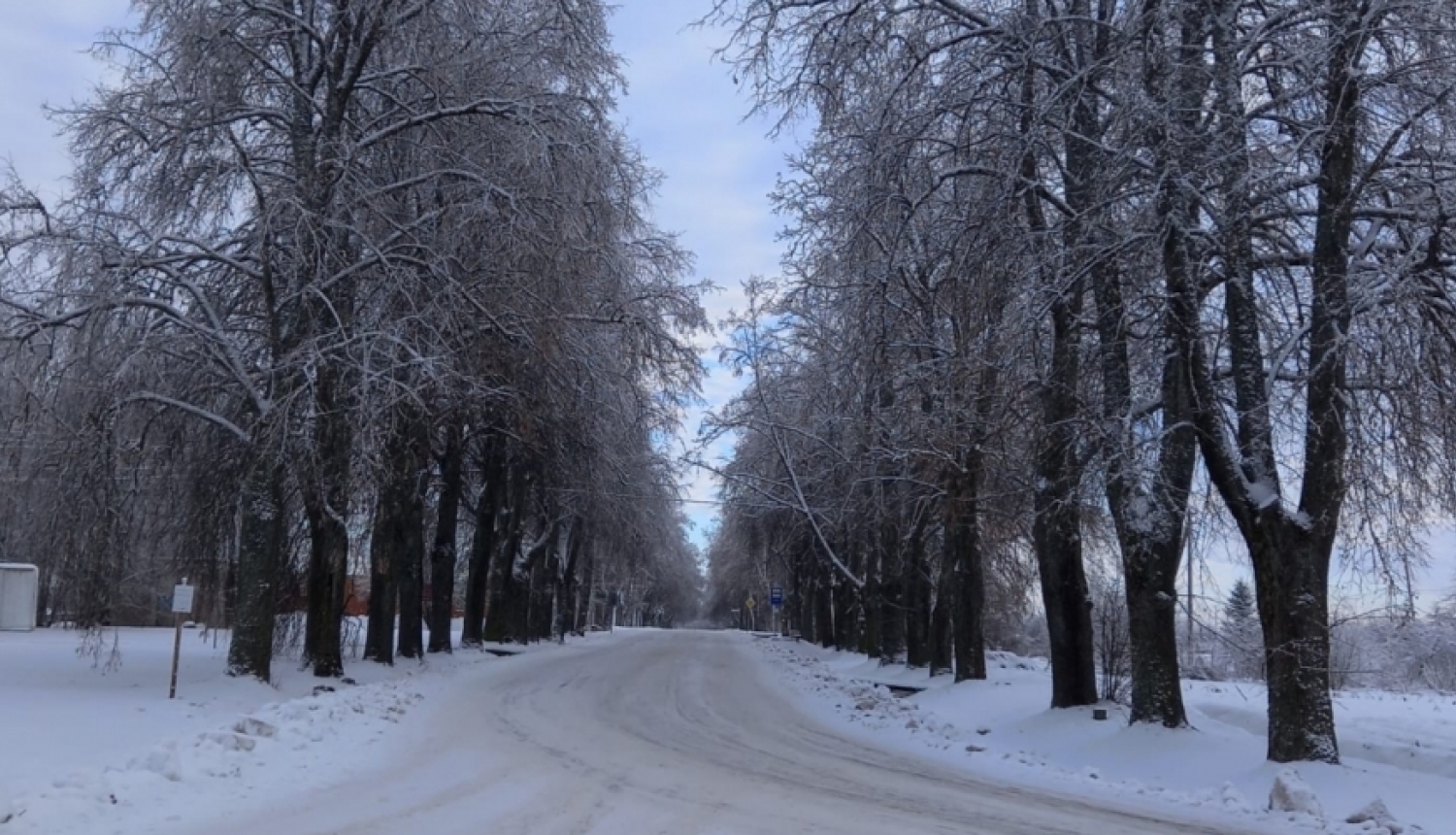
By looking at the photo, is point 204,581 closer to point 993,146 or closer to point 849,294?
point 849,294

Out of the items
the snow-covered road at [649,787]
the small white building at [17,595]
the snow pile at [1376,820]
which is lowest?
the snow-covered road at [649,787]

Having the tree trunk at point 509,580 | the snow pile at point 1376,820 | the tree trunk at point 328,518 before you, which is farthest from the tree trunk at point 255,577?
the tree trunk at point 509,580

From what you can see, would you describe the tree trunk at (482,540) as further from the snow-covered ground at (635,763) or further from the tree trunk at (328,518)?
the tree trunk at (328,518)

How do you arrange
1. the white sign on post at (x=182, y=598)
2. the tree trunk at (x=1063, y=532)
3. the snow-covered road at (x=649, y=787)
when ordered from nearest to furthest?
the snow-covered road at (x=649, y=787) < the white sign on post at (x=182, y=598) < the tree trunk at (x=1063, y=532)

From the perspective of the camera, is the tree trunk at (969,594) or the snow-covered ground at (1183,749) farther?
the tree trunk at (969,594)

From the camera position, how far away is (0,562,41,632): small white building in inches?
1405

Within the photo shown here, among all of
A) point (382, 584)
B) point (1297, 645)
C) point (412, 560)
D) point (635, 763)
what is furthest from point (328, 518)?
point (1297, 645)

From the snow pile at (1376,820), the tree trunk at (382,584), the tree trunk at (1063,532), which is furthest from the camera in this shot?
the tree trunk at (382,584)

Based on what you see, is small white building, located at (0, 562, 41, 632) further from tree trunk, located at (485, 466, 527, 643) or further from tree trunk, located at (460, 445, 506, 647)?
tree trunk, located at (485, 466, 527, 643)

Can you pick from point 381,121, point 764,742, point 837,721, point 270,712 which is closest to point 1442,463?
point 764,742

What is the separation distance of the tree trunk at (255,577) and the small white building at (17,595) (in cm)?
2309

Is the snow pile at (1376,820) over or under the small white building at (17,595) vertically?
under

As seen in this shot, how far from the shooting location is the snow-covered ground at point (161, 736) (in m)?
8.63

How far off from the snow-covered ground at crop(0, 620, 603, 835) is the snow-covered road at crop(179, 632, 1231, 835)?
20.3 inches
